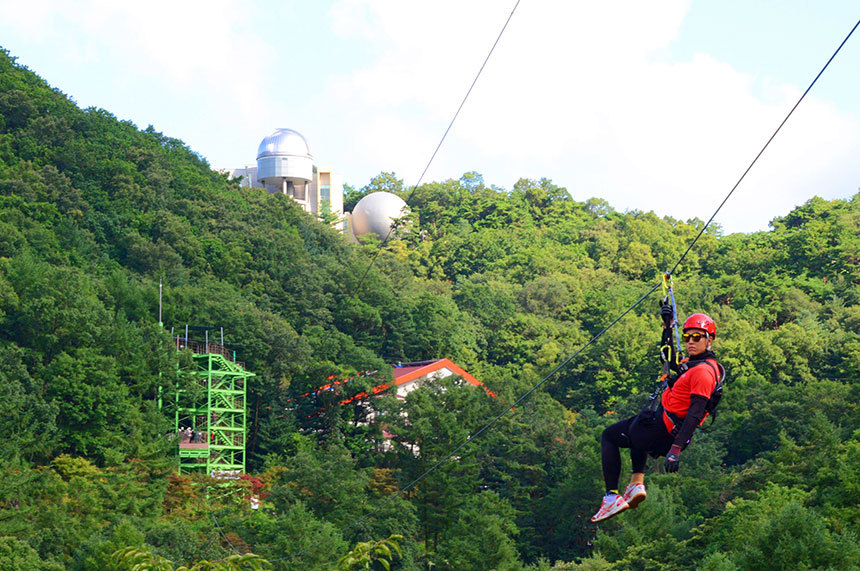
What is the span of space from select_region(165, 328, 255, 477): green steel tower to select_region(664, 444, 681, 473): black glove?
34.6 meters

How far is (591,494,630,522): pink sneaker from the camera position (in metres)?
9.52

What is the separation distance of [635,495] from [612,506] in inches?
14.9

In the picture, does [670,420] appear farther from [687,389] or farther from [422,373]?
[422,373]

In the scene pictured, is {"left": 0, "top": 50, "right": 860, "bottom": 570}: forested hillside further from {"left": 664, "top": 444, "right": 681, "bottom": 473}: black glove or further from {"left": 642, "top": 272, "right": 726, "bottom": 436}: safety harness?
{"left": 664, "top": 444, "right": 681, "bottom": 473}: black glove

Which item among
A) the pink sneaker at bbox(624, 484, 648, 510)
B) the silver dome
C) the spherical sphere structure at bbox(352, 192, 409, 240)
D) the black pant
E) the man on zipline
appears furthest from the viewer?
the spherical sphere structure at bbox(352, 192, 409, 240)

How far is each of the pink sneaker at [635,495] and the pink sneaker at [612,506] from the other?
0.15 feet

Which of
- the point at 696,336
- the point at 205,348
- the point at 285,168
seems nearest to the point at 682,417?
the point at 696,336

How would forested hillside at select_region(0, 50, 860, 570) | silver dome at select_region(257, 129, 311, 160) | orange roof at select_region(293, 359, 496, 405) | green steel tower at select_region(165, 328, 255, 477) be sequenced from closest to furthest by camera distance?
forested hillside at select_region(0, 50, 860, 570), green steel tower at select_region(165, 328, 255, 477), orange roof at select_region(293, 359, 496, 405), silver dome at select_region(257, 129, 311, 160)

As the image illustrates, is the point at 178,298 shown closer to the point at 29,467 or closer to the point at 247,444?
the point at 247,444

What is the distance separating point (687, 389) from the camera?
31.6 feet

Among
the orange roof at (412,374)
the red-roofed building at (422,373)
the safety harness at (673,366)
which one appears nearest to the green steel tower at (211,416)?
the orange roof at (412,374)

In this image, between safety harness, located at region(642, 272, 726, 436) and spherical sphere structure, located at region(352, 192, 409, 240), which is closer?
safety harness, located at region(642, 272, 726, 436)

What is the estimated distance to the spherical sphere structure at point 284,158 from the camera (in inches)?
3211

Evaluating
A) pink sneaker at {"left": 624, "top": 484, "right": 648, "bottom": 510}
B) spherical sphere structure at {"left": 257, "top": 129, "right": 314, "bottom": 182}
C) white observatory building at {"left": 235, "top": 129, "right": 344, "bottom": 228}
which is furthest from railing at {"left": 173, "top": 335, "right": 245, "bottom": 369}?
pink sneaker at {"left": 624, "top": 484, "right": 648, "bottom": 510}
